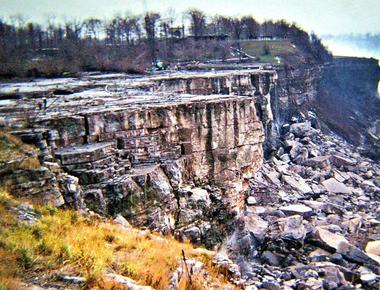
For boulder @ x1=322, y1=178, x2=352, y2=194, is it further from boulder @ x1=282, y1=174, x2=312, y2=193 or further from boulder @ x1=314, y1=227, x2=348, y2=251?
boulder @ x1=314, y1=227, x2=348, y2=251

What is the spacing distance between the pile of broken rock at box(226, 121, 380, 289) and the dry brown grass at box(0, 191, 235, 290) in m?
2.19

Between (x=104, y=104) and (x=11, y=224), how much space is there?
7885 mm

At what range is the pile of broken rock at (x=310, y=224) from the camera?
11.7 meters

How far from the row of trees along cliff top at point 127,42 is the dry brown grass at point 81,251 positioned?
20448mm

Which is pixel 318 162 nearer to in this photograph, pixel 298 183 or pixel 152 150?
pixel 298 183

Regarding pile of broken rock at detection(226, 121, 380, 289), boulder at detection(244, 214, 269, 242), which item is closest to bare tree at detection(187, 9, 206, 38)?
pile of broken rock at detection(226, 121, 380, 289)

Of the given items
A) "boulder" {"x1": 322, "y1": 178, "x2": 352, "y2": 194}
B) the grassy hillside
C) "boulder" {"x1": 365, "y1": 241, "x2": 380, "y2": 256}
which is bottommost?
"boulder" {"x1": 322, "y1": 178, "x2": 352, "y2": 194}

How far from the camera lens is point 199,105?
15.1 meters

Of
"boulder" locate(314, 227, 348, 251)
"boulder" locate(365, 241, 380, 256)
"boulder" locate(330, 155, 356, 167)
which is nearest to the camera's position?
"boulder" locate(314, 227, 348, 251)

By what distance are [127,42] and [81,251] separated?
48988 mm

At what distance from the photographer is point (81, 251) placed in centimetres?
656

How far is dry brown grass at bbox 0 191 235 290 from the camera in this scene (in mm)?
5980

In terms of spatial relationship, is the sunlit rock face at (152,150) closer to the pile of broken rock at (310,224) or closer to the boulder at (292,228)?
the pile of broken rock at (310,224)

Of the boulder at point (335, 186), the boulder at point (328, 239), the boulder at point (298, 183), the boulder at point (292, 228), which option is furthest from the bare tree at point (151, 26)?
the boulder at point (328, 239)
